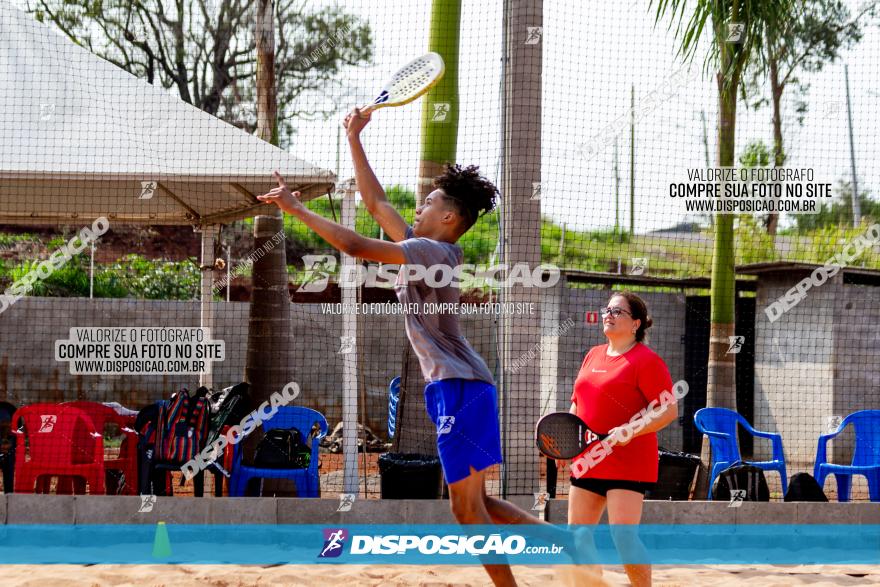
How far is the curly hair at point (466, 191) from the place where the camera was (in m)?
4.13

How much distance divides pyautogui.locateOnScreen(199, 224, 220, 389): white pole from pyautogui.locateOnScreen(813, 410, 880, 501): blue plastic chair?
5546 millimetres

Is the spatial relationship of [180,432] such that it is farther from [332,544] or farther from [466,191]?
[466,191]

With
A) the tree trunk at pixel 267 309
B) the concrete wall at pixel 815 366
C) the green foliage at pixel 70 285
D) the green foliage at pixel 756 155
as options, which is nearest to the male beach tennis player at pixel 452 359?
the tree trunk at pixel 267 309

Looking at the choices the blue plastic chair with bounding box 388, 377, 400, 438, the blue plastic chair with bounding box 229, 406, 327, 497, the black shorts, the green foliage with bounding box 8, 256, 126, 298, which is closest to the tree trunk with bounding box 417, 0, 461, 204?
the blue plastic chair with bounding box 388, 377, 400, 438

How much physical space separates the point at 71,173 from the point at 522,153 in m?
3.54

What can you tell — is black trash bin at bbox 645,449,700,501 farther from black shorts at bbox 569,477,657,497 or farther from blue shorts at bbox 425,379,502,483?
blue shorts at bbox 425,379,502,483

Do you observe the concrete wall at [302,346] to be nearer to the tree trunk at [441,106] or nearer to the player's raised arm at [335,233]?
the tree trunk at [441,106]

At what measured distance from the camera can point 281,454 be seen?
24.0 feet

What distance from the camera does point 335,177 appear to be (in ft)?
23.7

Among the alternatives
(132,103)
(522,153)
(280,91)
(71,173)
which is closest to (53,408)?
(71,173)

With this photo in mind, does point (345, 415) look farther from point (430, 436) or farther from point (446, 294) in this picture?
point (446, 294)

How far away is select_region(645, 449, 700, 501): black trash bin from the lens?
7566mm

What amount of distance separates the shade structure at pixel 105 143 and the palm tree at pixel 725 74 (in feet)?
12.7

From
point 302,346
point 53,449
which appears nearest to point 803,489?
point 53,449
